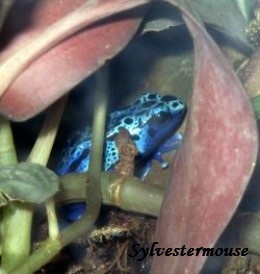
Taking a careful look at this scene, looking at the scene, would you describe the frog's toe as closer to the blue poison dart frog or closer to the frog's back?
the blue poison dart frog

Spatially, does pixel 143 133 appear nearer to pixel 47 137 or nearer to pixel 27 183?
pixel 47 137

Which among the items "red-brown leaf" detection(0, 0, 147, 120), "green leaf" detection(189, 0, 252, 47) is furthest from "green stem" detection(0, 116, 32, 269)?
"green leaf" detection(189, 0, 252, 47)

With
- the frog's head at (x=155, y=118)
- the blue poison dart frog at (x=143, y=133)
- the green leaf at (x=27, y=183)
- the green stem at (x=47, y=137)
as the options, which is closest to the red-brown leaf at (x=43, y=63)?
the green leaf at (x=27, y=183)

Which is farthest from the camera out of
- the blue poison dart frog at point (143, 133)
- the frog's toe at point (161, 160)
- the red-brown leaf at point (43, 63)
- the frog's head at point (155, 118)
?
the frog's head at point (155, 118)

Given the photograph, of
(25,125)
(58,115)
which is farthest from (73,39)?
(25,125)

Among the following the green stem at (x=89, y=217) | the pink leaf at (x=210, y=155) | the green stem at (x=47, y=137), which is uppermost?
the pink leaf at (x=210, y=155)

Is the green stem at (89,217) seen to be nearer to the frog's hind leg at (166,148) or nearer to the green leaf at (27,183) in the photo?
the green leaf at (27,183)

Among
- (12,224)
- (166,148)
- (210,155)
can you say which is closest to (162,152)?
(166,148)
